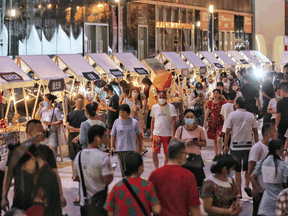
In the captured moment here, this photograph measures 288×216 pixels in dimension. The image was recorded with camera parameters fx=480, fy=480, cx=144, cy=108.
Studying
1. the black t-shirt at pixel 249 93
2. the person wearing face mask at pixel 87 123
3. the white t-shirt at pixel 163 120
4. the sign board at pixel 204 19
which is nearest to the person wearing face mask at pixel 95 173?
the person wearing face mask at pixel 87 123

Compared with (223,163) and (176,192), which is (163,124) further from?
(176,192)

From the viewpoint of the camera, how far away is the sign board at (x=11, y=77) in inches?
372

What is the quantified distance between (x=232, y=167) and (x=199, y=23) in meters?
30.3

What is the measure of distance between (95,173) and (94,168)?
5 centimetres

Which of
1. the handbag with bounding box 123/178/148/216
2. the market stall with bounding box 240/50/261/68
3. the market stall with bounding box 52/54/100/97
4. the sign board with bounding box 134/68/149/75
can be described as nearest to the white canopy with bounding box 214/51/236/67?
the market stall with bounding box 240/50/261/68

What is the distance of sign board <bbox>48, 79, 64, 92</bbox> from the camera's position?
35.0 ft

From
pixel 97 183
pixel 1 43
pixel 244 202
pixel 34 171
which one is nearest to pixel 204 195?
pixel 97 183

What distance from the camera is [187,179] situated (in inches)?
173

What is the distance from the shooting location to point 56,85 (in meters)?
10.9

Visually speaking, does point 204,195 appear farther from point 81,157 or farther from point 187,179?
point 81,157

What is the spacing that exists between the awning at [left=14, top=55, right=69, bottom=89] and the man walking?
6.80 meters

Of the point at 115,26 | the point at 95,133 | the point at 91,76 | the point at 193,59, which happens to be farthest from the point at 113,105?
the point at 115,26

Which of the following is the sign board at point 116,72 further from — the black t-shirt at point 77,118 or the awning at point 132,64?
the black t-shirt at point 77,118

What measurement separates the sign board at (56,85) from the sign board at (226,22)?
26.9 metres
